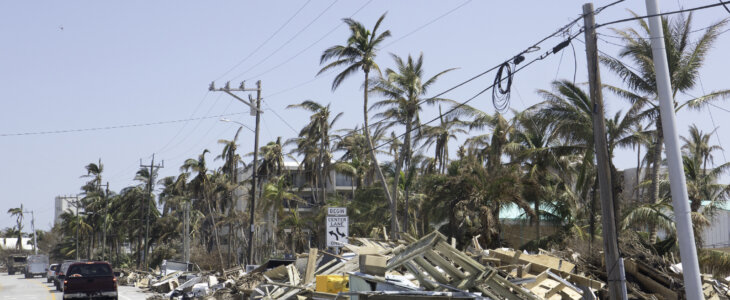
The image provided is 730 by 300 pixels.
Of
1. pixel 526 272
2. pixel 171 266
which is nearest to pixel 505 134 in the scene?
pixel 171 266

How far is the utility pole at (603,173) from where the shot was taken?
14.6 metres

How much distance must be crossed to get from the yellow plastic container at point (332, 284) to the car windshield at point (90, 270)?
12.4 m

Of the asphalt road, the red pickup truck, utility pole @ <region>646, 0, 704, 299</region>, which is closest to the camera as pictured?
utility pole @ <region>646, 0, 704, 299</region>

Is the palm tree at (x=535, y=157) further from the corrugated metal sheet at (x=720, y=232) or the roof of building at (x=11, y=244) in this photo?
the roof of building at (x=11, y=244)

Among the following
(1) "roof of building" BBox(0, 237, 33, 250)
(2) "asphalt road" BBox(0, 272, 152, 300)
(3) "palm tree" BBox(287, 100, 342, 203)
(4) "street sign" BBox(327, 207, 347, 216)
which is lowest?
(2) "asphalt road" BBox(0, 272, 152, 300)

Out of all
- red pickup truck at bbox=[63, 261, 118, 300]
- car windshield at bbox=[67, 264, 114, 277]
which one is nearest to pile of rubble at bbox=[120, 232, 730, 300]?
red pickup truck at bbox=[63, 261, 118, 300]

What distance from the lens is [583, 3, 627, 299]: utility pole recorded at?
14633 mm

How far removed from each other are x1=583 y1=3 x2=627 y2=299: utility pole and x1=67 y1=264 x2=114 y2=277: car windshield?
17953 millimetres

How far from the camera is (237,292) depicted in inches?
913

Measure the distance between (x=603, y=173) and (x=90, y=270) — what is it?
1854 cm

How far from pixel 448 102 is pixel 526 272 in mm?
21470

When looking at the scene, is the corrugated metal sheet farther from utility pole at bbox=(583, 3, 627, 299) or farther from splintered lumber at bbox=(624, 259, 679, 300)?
utility pole at bbox=(583, 3, 627, 299)

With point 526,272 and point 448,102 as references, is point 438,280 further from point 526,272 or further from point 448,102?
point 448,102

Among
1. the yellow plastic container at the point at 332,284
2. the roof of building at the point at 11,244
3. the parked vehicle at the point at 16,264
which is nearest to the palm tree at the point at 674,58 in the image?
the yellow plastic container at the point at 332,284
